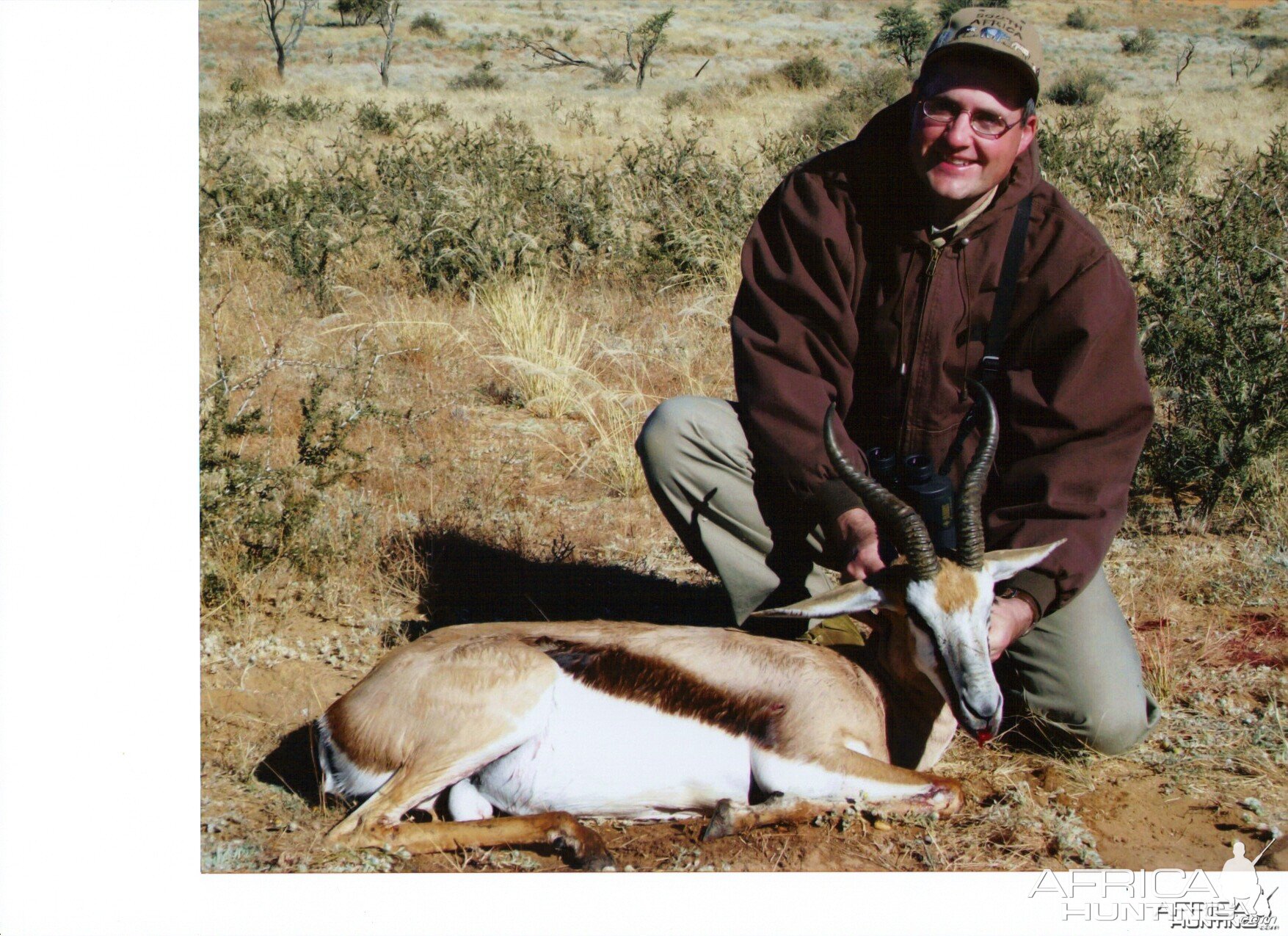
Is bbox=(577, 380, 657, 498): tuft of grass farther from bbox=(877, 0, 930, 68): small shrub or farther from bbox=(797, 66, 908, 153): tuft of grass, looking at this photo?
bbox=(877, 0, 930, 68): small shrub

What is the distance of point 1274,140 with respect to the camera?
10.2 meters

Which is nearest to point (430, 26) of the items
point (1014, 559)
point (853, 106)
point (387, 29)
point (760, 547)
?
point (387, 29)

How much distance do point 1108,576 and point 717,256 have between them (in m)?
4.99

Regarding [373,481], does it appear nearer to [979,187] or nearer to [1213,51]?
[979,187]

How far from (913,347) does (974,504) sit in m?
0.74

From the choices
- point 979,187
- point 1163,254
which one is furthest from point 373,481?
point 1163,254

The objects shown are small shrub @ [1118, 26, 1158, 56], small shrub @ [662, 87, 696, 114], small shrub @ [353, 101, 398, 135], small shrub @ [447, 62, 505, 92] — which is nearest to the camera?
small shrub @ [353, 101, 398, 135]

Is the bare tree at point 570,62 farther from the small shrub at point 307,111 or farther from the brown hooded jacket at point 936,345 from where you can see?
the brown hooded jacket at point 936,345

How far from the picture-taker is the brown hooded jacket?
3588mm


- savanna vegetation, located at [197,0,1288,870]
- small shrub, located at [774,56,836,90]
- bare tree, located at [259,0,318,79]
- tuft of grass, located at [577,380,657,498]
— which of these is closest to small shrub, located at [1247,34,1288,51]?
small shrub, located at [774,56,836,90]

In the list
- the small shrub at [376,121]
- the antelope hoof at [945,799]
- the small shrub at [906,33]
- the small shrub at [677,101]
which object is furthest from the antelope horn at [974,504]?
the small shrub at [677,101]

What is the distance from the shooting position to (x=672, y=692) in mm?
3412

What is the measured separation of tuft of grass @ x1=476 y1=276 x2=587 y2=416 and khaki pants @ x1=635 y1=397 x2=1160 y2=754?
8.56ft

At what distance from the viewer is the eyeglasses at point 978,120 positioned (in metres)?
3.54
